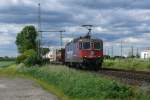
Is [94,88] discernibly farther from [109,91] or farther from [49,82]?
[49,82]

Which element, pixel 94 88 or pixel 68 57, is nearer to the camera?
pixel 94 88

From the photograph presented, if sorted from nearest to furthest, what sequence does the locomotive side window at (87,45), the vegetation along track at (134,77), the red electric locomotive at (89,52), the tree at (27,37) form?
the vegetation along track at (134,77) < the red electric locomotive at (89,52) < the locomotive side window at (87,45) < the tree at (27,37)

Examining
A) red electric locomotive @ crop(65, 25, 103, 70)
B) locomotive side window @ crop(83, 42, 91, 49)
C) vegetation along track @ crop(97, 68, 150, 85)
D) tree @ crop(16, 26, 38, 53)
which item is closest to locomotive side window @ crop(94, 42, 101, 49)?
red electric locomotive @ crop(65, 25, 103, 70)

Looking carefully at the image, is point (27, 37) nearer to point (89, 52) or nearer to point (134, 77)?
point (89, 52)

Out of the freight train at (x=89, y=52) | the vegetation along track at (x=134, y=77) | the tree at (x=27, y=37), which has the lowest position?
the vegetation along track at (x=134, y=77)

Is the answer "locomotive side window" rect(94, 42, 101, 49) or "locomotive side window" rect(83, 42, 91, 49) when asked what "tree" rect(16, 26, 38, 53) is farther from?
"locomotive side window" rect(83, 42, 91, 49)

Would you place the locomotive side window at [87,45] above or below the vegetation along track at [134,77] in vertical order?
above

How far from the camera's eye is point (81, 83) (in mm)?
21344

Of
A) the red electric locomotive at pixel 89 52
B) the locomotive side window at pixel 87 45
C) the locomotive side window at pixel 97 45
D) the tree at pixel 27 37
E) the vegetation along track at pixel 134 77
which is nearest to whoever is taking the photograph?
the vegetation along track at pixel 134 77

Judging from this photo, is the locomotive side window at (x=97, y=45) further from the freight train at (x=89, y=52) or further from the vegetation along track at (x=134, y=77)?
the vegetation along track at (x=134, y=77)

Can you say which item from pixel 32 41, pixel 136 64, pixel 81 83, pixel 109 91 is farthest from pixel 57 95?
pixel 32 41

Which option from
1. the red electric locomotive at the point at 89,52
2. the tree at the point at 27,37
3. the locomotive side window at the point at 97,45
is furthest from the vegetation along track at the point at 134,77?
the tree at the point at 27,37

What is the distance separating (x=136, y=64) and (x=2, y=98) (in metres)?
38.1

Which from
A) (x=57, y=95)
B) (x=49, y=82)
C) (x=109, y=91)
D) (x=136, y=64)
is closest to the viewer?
(x=109, y=91)
